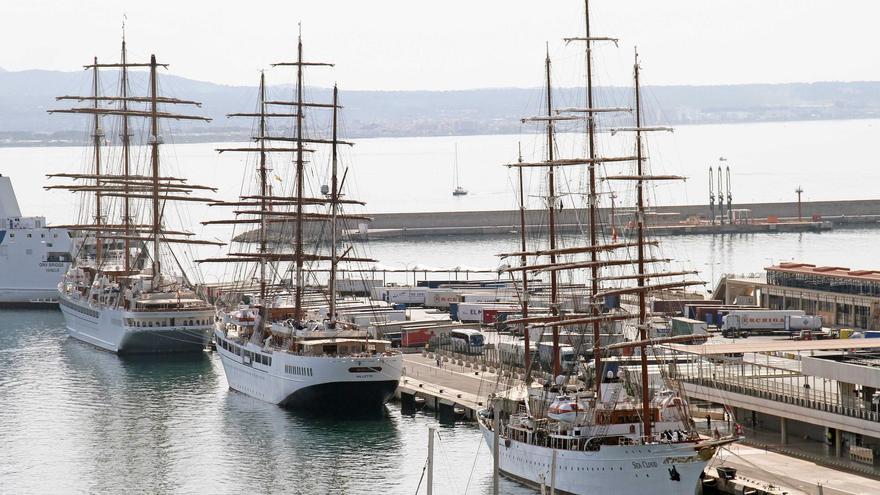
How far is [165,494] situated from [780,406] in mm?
20981

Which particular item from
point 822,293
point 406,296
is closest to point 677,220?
point 406,296

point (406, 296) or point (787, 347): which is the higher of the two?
point (406, 296)

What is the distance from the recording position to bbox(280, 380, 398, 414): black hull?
67.7 m

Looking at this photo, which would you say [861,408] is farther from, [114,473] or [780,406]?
→ [114,473]

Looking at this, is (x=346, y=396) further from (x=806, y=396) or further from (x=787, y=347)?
(x=806, y=396)

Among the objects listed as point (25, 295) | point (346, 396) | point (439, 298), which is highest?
point (25, 295)

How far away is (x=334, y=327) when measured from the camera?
70250mm

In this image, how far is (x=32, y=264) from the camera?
121 meters

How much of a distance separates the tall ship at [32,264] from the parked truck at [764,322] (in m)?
56.4

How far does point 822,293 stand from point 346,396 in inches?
1168

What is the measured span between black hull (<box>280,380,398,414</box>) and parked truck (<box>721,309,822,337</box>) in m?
22.8

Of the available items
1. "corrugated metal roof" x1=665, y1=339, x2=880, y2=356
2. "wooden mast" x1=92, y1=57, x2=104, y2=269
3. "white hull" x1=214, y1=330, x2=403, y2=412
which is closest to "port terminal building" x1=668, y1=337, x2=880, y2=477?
"corrugated metal roof" x1=665, y1=339, x2=880, y2=356

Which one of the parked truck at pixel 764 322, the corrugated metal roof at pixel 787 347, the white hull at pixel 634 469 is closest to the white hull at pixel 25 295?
the parked truck at pixel 764 322

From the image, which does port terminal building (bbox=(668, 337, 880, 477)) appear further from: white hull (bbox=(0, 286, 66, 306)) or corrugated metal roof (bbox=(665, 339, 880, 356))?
white hull (bbox=(0, 286, 66, 306))
